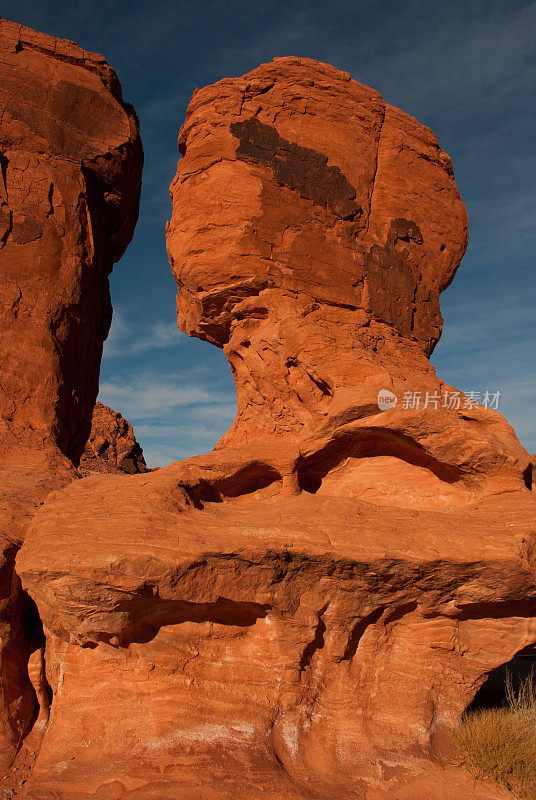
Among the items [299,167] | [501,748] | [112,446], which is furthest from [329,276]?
[112,446]

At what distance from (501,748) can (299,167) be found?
623 cm

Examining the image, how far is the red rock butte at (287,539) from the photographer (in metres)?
3.98

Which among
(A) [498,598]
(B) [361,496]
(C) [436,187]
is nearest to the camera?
(A) [498,598]

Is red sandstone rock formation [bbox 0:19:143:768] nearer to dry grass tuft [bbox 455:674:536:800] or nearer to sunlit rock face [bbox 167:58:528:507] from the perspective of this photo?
sunlit rock face [bbox 167:58:528:507]

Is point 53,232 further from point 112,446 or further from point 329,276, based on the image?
point 112,446

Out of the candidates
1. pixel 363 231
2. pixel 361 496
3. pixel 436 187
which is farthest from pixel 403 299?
pixel 361 496

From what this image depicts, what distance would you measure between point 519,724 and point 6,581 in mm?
4772

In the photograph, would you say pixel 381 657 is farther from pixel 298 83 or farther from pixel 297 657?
pixel 298 83

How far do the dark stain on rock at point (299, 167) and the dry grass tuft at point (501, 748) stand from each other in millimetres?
5506

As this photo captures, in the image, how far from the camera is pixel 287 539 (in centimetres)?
431

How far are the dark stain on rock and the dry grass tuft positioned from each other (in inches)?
217

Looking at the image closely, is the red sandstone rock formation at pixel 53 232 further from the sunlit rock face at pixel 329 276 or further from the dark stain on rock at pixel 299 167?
the dark stain on rock at pixel 299 167

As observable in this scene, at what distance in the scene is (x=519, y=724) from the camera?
5219 mm

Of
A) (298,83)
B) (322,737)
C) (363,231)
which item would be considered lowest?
(322,737)
